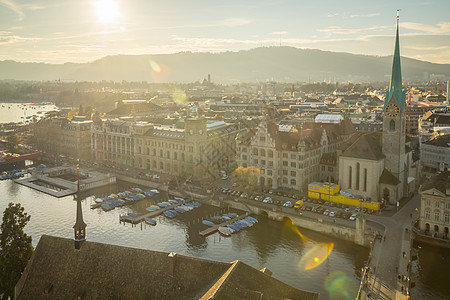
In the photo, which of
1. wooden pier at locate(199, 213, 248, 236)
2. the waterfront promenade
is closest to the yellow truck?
wooden pier at locate(199, 213, 248, 236)

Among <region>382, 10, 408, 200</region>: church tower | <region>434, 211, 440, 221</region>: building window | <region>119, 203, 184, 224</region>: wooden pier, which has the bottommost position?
<region>119, 203, 184, 224</region>: wooden pier

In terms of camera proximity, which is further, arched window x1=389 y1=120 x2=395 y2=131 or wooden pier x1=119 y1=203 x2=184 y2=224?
arched window x1=389 y1=120 x2=395 y2=131

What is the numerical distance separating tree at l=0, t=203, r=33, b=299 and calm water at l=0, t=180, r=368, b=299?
2436 centimetres

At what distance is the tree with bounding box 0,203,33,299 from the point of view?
3306 cm

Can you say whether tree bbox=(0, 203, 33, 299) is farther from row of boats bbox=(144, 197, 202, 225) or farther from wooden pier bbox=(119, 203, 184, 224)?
row of boats bbox=(144, 197, 202, 225)

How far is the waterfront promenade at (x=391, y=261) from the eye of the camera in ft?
144

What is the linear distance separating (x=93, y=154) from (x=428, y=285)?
8210 cm

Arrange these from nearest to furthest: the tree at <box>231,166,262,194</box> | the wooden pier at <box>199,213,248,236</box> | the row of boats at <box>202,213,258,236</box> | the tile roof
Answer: the wooden pier at <box>199,213,248,236</box> → the row of boats at <box>202,213,258,236</box> → the tile roof → the tree at <box>231,166,262,194</box>

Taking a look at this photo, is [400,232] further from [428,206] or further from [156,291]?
[156,291]

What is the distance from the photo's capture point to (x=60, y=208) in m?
74.1

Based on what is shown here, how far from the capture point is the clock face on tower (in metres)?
69.3

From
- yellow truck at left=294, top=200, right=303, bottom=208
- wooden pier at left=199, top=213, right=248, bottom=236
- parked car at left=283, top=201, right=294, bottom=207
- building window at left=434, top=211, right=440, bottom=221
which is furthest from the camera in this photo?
parked car at left=283, top=201, right=294, bottom=207

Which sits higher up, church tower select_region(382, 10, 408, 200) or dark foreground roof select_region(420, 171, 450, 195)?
church tower select_region(382, 10, 408, 200)

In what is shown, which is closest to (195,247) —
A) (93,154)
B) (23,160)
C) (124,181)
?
(124,181)
